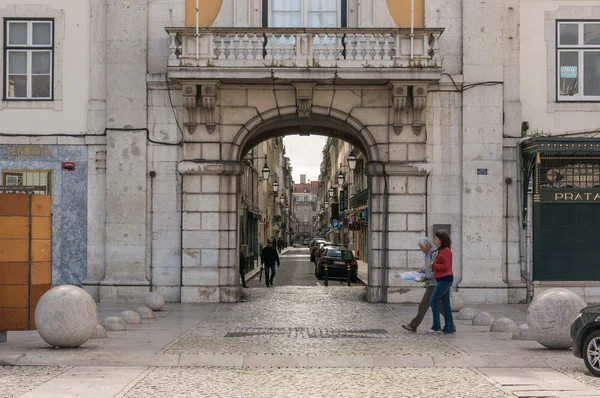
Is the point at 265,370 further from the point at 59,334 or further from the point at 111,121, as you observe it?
the point at 111,121

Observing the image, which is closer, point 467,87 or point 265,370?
point 265,370

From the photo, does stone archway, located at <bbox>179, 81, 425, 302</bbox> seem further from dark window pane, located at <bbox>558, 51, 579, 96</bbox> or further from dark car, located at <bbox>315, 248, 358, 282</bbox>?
dark car, located at <bbox>315, 248, 358, 282</bbox>

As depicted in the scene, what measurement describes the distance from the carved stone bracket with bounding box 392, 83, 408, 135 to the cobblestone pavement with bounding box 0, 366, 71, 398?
12288mm

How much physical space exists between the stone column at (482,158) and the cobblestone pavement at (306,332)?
2646 mm

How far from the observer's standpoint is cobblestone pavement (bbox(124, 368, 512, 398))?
31.6ft

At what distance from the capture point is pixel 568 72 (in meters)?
22.2

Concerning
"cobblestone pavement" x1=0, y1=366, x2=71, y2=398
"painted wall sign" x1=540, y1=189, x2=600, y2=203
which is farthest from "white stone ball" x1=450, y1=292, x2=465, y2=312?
"cobblestone pavement" x1=0, y1=366, x2=71, y2=398

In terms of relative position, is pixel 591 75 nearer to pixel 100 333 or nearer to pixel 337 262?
pixel 337 262

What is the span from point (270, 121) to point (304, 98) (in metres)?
1.30

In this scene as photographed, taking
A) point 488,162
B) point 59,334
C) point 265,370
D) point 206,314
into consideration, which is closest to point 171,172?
point 206,314

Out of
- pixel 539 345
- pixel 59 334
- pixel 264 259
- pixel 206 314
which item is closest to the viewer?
pixel 59 334

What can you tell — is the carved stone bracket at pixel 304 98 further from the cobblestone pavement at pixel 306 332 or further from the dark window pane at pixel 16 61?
the dark window pane at pixel 16 61

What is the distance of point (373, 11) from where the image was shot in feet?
72.1

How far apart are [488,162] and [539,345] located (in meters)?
8.74
